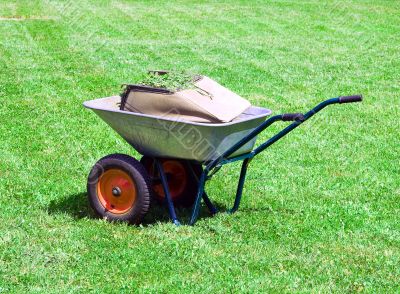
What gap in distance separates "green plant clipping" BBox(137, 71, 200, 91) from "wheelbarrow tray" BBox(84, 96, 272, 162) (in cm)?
33

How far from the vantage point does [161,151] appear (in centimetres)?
563

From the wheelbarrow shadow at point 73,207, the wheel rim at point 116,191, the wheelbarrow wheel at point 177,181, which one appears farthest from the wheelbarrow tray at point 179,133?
the wheelbarrow shadow at point 73,207

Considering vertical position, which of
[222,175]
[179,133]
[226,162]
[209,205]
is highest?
[179,133]

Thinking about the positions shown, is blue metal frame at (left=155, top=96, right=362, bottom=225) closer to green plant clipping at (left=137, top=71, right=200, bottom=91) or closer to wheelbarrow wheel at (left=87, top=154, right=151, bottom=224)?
wheelbarrow wheel at (left=87, top=154, right=151, bottom=224)

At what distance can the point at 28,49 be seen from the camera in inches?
532

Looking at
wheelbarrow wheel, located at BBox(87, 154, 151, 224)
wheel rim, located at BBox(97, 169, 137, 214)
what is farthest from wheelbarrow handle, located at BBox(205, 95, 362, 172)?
wheel rim, located at BBox(97, 169, 137, 214)

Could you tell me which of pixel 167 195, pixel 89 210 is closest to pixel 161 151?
pixel 167 195

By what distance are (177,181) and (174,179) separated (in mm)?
30

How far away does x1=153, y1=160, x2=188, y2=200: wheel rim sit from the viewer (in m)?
6.26

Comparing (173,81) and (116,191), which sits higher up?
(173,81)

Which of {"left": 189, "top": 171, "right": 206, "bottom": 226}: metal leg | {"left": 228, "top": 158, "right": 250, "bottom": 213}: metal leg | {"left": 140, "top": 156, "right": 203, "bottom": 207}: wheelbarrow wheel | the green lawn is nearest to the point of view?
the green lawn

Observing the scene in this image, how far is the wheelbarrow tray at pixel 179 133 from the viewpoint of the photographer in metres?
5.30

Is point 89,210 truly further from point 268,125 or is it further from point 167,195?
point 268,125

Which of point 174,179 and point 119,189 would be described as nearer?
point 119,189
